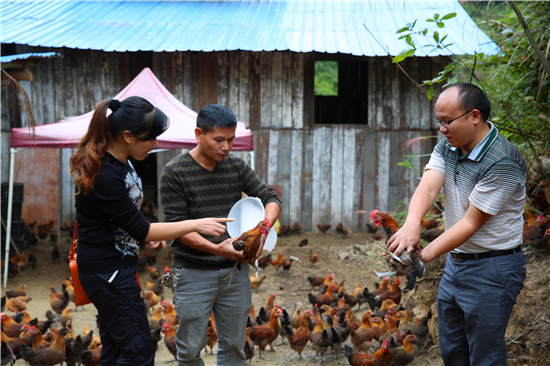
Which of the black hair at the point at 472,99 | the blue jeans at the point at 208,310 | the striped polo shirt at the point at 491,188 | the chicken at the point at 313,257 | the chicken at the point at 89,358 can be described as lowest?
the chicken at the point at 89,358

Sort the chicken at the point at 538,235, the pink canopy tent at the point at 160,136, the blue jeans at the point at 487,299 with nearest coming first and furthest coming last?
the blue jeans at the point at 487,299 < the chicken at the point at 538,235 < the pink canopy tent at the point at 160,136

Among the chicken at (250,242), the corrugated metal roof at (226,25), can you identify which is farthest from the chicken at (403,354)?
the corrugated metal roof at (226,25)

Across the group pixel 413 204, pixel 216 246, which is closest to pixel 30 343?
pixel 216 246

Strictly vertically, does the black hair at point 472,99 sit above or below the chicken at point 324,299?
above

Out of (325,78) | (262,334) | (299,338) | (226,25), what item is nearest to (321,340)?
(299,338)

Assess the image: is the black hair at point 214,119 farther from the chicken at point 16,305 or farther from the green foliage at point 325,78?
the green foliage at point 325,78

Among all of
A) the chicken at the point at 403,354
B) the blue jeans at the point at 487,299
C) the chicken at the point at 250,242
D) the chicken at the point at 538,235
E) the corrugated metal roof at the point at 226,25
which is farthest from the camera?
the corrugated metal roof at the point at 226,25

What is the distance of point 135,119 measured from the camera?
8.67ft

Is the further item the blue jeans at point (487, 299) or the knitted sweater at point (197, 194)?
the knitted sweater at point (197, 194)

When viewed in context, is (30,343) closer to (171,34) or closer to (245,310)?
(245,310)

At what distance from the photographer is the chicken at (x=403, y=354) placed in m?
4.79

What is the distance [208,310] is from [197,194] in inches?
32.2

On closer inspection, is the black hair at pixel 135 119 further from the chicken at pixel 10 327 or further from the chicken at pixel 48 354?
the chicken at pixel 10 327

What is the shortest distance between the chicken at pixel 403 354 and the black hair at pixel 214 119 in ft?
10.6
